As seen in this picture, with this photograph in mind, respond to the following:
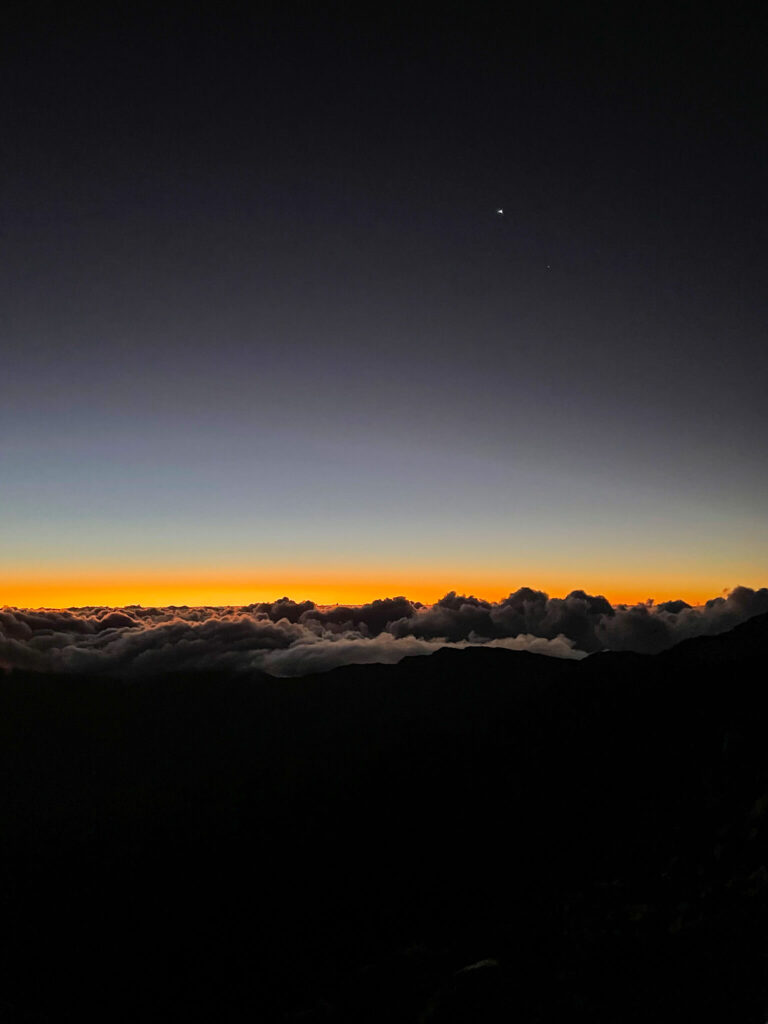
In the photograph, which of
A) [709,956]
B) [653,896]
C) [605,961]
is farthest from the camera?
[653,896]

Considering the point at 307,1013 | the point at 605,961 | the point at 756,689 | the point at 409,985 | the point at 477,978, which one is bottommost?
the point at 307,1013

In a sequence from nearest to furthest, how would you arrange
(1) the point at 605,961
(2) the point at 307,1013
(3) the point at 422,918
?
(1) the point at 605,961 → (2) the point at 307,1013 → (3) the point at 422,918

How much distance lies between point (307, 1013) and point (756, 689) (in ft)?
529

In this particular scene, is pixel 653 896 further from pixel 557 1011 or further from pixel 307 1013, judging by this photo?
pixel 307 1013

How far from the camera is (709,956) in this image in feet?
332

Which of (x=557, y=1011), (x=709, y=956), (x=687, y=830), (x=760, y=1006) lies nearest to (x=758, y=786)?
(x=687, y=830)

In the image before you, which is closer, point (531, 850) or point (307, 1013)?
point (307, 1013)

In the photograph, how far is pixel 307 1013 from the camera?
151 m

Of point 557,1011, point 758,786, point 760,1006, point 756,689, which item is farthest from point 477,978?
point 756,689

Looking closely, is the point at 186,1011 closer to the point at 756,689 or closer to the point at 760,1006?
the point at 760,1006

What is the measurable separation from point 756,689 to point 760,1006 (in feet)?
407

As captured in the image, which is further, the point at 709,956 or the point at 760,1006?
the point at 709,956

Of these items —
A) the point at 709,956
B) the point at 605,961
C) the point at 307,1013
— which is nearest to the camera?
the point at 709,956

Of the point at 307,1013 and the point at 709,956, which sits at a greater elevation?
the point at 709,956
